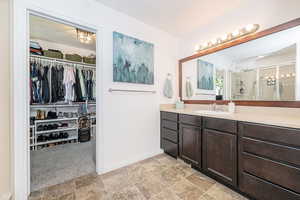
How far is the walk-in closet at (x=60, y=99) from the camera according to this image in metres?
2.18

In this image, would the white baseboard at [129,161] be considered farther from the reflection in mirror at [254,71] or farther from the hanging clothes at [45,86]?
the hanging clothes at [45,86]

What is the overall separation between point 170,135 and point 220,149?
88 cm

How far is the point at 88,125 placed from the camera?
10.6 ft

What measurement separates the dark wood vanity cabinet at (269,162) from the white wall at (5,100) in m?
2.41

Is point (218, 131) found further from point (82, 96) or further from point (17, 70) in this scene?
point (82, 96)

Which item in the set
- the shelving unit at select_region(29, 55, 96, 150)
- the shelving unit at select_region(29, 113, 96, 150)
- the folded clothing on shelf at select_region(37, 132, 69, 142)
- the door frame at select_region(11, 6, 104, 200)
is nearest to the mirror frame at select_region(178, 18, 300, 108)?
the door frame at select_region(11, 6, 104, 200)

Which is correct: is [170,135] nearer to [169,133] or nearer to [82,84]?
[169,133]

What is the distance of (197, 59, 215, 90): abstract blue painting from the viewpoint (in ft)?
7.28

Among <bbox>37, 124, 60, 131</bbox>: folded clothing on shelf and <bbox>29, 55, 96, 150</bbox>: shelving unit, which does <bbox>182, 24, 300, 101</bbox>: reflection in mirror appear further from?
<bbox>37, 124, 60, 131</bbox>: folded clothing on shelf

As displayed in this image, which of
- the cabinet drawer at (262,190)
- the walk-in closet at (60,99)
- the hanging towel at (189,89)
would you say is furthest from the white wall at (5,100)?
the hanging towel at (189,89)

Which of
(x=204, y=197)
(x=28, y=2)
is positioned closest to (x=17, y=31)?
(x=28, y=2)

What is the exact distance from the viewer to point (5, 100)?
48.9 inches

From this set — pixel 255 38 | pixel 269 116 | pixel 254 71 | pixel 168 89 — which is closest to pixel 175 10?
pixel 255 38

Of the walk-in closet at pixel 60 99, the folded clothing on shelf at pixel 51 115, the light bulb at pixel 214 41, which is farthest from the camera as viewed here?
the folded clothing on shelf at pixel 51 115
